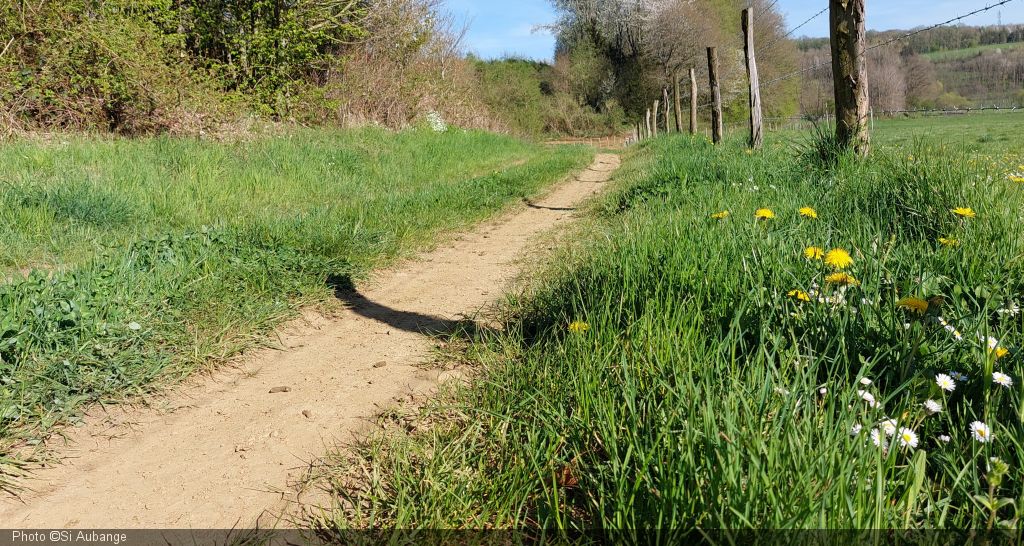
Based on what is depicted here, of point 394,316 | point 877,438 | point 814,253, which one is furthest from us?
point 394,316

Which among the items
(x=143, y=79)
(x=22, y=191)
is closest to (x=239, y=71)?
(x=143, y=79)

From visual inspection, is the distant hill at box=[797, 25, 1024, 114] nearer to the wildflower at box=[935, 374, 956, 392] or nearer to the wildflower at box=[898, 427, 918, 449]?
the wildflower at box=[935, 374, 956, 392]

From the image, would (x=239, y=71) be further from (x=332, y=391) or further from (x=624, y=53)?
(x=624, y=53)

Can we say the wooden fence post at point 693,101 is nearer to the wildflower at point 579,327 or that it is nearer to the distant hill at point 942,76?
the distant hill at point 942,76

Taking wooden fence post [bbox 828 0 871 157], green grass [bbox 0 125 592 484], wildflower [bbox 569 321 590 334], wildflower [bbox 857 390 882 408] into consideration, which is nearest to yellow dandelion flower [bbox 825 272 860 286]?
wildflower [bbox 857 390 882 408]

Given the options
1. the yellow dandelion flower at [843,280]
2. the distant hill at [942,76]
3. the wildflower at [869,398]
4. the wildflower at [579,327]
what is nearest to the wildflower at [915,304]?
the yellow dandelion flower at [843,280]

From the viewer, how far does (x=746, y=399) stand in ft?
5.99

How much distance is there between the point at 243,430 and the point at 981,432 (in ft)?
8.32

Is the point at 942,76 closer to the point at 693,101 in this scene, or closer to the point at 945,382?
the point at 693,101

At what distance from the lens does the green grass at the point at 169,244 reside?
288cm

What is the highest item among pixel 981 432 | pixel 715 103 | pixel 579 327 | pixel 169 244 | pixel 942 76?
pixel 942 76

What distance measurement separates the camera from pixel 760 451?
1538mm

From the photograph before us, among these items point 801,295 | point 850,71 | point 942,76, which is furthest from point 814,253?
point 942,76

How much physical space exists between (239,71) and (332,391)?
11322mm
